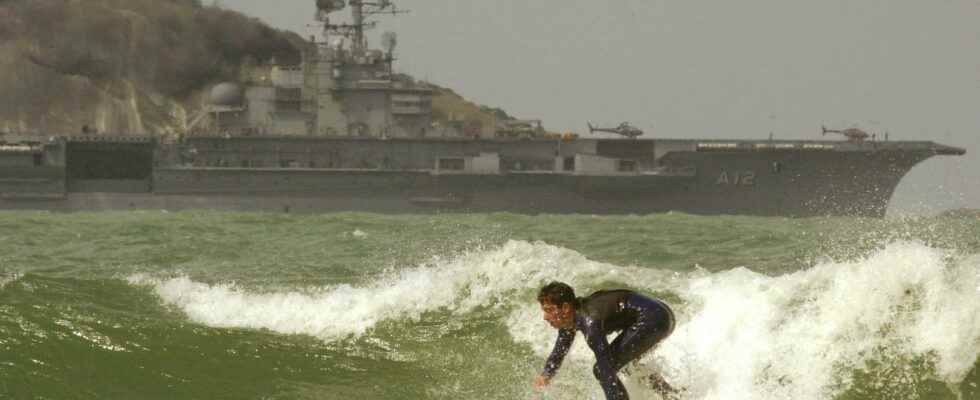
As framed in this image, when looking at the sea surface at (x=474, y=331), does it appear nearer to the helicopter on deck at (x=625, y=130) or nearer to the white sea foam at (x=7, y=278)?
the white sea foam at (x=7, y=278)

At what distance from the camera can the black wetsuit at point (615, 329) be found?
29.8 feet

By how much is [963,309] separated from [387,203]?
175ft

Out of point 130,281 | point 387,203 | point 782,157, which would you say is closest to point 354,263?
point 130,281

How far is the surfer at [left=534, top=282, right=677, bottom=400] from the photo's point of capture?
903 cm

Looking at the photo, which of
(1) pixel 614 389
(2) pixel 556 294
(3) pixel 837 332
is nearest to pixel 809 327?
(3) pixel 837 332

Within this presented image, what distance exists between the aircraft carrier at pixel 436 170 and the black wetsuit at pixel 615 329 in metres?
52.9

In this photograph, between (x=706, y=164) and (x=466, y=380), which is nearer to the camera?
(x=466, y=380)

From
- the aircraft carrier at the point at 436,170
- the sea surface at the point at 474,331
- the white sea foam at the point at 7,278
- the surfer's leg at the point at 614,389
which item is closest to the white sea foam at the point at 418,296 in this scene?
the sea surface at the point at 474,331

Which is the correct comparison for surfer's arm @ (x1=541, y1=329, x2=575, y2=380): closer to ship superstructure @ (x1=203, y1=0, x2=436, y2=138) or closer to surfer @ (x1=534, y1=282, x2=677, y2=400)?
surfer @ (x1=534, y1=282, x2=677, y2=400)

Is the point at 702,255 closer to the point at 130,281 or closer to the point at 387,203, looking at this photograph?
the point at 130,281

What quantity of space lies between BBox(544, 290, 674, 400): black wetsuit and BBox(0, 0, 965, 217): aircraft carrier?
174 ft

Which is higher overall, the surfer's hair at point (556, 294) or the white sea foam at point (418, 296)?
the surfer's hair at point (556, 294)

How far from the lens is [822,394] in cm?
1061

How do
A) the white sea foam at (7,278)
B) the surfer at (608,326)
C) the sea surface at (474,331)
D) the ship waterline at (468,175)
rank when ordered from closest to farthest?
the surfer at (608,326) < the sea surface at (474,331) < the white sea foam at (7,278) < the ship waterline at (468,175)
